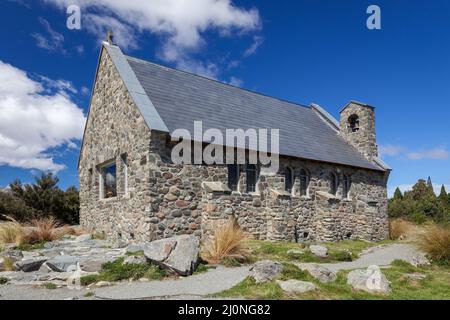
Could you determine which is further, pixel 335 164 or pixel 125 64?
pixel 335 164

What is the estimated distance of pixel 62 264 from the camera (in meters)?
9.18

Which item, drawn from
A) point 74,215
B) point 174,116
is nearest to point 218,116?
point 174,116

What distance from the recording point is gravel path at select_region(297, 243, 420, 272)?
34.8ft

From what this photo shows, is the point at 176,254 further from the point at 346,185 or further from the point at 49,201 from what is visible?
the point at 49,201

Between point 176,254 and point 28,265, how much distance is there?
3.96 metres

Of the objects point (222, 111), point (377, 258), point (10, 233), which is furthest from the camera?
point (222, 111)

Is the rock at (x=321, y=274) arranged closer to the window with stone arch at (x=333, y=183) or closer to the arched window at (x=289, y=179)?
the arched window at (x=289, y=179)

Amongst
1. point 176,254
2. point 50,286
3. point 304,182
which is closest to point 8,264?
point 50,286

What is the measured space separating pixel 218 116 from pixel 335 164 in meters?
6.69

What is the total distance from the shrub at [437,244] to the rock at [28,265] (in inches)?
444

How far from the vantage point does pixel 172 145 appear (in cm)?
1338

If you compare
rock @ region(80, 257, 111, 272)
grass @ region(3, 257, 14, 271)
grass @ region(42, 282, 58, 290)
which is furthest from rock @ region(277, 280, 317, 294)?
grass @ region(3, 257, 14, 271)

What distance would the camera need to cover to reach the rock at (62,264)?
29.8ft
